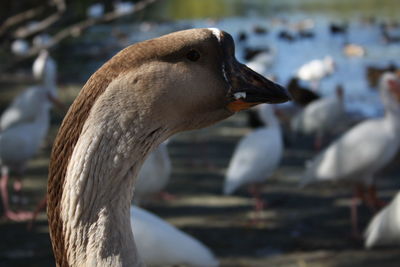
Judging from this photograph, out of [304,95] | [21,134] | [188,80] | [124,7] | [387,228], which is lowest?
[304,95]

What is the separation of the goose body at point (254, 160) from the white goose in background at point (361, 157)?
0.49 metres

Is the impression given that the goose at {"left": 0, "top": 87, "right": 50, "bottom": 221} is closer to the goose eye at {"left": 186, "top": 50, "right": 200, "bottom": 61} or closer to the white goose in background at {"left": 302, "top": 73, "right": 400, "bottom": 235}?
the white goose in background at {"left": 302, "top": 73, "right": 400, "bottom": 235}

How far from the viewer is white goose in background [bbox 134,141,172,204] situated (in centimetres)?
554

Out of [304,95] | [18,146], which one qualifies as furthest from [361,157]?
[304,95]

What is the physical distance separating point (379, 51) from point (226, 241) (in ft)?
48.2

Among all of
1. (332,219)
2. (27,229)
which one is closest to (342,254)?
(332,219)

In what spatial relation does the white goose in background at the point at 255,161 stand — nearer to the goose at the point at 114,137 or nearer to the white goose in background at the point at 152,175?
the white goose in background at the point at 152,175

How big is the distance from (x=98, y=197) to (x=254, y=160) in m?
4.95

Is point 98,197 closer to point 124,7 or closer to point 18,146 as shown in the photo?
point 124,7

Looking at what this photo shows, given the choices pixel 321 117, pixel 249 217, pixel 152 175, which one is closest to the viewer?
pixel 152 175

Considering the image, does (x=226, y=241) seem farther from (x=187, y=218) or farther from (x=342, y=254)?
(x=342, y=254)

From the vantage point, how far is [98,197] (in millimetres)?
1464

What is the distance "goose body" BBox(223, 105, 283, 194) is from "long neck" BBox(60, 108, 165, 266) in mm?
4824

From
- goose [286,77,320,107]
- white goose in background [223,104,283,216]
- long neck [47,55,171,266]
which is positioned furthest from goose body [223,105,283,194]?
long neck [47,55,171,266]
